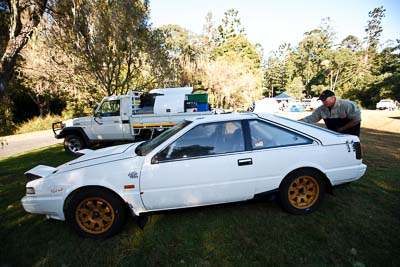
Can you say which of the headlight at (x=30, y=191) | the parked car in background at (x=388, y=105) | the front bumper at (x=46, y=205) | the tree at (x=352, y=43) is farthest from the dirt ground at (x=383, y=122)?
the tree at (x=352, y=43)

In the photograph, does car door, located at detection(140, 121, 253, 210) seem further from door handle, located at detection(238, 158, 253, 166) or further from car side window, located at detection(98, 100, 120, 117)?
car side window, located at detection(98, 100, 120, 117)

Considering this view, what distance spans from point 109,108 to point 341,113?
22.6ft

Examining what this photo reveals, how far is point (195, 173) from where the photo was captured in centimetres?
266

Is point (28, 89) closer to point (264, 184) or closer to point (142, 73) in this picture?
point (142, 73)

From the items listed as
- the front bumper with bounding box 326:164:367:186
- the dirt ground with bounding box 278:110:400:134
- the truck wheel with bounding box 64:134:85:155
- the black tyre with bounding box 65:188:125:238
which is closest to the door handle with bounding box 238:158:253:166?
the front bumper with bounding box 326:164:367:186

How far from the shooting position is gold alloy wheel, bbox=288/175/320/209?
2943 millimetres

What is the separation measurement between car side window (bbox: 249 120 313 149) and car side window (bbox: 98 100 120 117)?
578 centimetres

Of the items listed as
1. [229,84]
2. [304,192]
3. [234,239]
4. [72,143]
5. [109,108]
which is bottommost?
[234,239]

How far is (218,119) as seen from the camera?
9.74ft

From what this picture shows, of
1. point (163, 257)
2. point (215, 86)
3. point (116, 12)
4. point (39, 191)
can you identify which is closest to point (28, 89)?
point (116, 12)

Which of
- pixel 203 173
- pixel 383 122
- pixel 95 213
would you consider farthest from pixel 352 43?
pixel 95 213

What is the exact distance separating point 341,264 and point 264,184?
1.10 metres

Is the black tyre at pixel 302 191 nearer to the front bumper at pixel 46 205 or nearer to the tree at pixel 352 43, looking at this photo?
the front bumper at pixel 46 205

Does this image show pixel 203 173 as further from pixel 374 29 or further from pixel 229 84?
pixel 374 29
